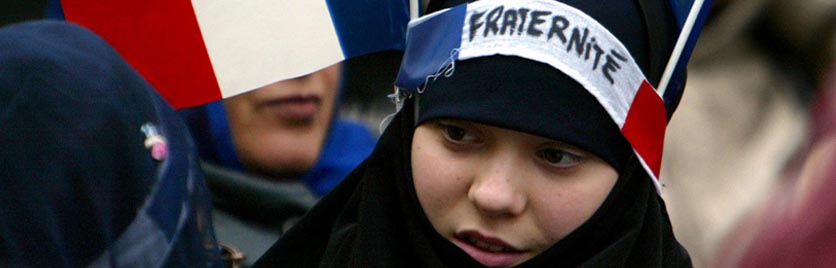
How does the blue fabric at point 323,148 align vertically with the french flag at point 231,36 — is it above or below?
below

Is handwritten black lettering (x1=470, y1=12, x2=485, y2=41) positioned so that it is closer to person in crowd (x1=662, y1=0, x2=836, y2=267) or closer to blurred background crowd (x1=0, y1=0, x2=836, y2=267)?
blurred background crowd (x1=0, y1=0, x2=836, y2=267)

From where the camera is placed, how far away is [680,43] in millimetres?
2676

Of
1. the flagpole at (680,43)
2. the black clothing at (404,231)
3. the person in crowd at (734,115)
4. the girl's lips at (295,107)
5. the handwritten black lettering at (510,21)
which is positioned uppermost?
the handwritten black lettering at (510,21)

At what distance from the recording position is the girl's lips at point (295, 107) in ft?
11.2

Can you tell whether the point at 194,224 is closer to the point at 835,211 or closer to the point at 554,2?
the point at 554,2

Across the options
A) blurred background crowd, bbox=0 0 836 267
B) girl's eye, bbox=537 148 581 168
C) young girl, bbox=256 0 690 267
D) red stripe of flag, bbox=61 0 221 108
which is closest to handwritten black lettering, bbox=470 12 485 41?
young girl, bbox=256 0 690 267

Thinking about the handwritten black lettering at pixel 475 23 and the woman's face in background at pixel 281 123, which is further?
the woman's face in background at pixel 281 123

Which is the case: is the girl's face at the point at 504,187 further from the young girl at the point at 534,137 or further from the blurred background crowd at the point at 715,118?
the blurred background crowd at the point at 715,118

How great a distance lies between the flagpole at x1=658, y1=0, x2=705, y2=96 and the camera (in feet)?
8.78

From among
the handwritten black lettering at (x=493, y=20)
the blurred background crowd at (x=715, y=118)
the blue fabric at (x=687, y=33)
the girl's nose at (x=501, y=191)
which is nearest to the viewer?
the girl's nose at (x=501, y=191)

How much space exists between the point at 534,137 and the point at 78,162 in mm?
746

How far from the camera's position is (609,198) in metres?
2.56

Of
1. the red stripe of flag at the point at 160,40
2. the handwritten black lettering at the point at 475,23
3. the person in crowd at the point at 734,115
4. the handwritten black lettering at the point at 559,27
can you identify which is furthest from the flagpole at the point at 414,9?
the person in crowd at the point at 734,115

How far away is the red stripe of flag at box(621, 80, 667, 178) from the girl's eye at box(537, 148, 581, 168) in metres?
0.11
